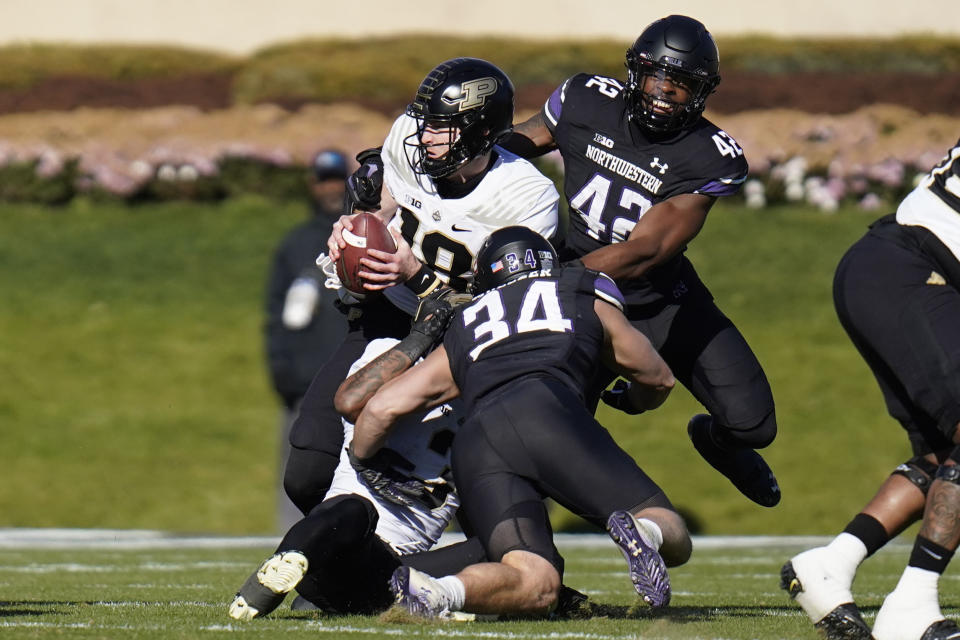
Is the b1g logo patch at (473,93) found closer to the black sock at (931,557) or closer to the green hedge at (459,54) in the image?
the black sock at (931,557)

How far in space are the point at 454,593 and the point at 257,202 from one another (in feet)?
36.2

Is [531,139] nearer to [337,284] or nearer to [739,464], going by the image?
[337,284]

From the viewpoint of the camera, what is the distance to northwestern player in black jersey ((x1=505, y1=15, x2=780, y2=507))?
5.46 metres

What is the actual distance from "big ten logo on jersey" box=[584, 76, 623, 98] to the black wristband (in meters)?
1.13

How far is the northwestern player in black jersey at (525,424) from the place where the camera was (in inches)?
173

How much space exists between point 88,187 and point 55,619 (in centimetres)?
1119

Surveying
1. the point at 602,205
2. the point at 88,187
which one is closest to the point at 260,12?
the point at 88,187

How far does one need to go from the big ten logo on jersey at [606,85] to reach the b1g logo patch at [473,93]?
2.49ft

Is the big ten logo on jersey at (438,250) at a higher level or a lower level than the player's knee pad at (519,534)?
higher

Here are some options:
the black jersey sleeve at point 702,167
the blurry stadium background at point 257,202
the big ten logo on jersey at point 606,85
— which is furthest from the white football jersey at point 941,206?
the blurry stadium background at point 257,202

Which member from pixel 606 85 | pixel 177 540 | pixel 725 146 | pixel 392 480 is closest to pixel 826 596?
pixel 392 480

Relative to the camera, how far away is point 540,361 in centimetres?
457

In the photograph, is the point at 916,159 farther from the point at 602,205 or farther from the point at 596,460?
the point at 596,460

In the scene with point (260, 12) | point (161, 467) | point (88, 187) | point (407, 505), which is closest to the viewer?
point (407, 505)
